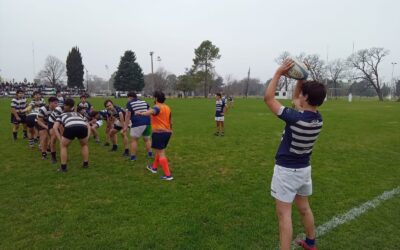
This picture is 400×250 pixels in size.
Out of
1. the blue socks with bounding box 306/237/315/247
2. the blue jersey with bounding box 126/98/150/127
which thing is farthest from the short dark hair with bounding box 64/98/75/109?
the blue socks with bounding box 306/237/315/247

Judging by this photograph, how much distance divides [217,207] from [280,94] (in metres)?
79.6

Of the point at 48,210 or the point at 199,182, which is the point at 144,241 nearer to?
the point at 48,210

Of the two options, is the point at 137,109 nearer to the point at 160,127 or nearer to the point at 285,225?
the point at 160,127

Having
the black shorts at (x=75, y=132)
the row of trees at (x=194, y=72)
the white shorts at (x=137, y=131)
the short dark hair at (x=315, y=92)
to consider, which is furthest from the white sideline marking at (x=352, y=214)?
the row of trees at (x=194, y=72)

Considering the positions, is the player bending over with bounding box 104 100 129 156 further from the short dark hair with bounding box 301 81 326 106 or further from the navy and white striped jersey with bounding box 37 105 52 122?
the short dark hair with bounding box 301 81 326 106

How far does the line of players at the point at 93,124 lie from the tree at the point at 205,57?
6811 centimetres

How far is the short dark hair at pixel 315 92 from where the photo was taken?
2941mm

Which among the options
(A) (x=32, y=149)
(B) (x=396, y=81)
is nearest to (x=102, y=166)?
(A) (x=32, y=149)

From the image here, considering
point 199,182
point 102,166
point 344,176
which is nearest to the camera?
point 199,182

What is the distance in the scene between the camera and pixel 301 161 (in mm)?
3170

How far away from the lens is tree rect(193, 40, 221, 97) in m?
76.5

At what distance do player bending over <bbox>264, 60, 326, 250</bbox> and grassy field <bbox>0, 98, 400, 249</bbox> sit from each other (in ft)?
3.07

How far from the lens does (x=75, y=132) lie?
6570 millimetres

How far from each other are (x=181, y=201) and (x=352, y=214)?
2814 mm
